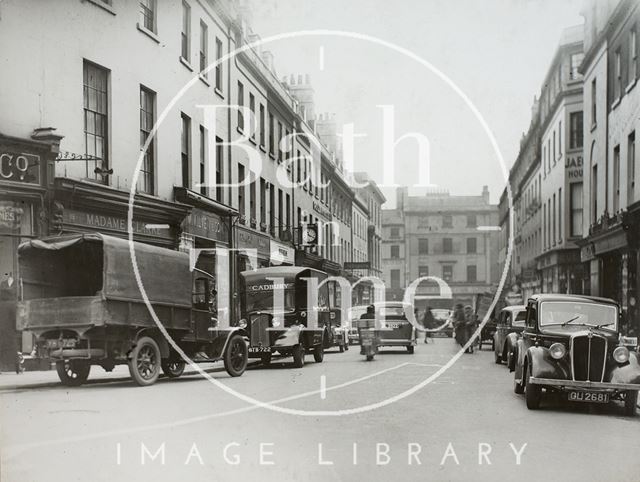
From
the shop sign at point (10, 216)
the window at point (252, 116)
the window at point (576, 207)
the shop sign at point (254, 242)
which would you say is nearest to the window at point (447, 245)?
the window at point (576, 207)

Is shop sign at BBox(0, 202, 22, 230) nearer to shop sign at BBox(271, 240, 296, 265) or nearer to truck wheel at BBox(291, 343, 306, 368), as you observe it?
truck wheel at BBox(291, 343, 306, 368)

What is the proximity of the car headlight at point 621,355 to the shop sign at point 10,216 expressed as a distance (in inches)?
341

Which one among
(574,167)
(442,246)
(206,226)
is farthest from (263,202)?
(442,246)

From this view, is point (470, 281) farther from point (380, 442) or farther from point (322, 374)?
point (380, 442)

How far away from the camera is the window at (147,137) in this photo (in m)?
14.9

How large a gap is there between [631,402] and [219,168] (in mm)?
15238

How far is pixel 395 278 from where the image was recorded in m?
66.9

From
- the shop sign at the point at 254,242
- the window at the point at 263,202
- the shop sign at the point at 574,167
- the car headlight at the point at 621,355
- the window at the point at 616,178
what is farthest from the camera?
the shop sign at the point at 574,167

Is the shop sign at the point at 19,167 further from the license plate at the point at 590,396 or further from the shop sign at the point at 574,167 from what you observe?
the shop sign at the point at 574,167

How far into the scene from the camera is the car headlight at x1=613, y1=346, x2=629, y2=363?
1009 centimetres

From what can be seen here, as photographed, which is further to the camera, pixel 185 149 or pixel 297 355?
pixel 185 149

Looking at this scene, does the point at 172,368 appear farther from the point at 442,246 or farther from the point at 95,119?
the point at 442,246

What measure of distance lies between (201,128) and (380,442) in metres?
14.5

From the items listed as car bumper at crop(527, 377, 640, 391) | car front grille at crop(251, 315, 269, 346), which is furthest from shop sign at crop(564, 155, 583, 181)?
car bumper at crop(527, 377, 640, 391)
